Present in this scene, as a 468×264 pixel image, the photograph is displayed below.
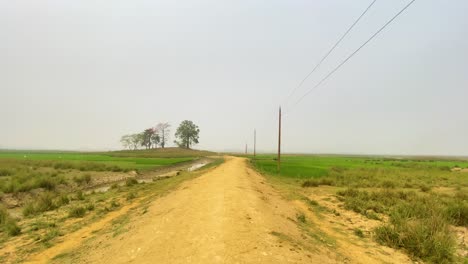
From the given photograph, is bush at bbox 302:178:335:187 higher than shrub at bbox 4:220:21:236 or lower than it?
higher

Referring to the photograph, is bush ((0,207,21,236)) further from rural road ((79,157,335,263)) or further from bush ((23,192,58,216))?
rural road ((79,157,335,263))

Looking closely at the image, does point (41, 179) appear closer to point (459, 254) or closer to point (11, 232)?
point (11, 232)

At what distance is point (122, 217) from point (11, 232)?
15.2 ft

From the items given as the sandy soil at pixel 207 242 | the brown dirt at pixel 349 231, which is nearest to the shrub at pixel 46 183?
A: the sandy soil at pixel 207 242

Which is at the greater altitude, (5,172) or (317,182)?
(5,172)

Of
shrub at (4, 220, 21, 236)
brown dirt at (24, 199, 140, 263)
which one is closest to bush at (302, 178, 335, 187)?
brown dirt at (24, 199, 140, 263)

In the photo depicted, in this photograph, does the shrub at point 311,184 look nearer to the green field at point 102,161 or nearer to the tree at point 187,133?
the green field at point 102,161

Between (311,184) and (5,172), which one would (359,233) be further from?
(5,172)

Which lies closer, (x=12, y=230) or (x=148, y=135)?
(x=12, y=230)

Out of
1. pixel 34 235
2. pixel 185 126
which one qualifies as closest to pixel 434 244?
pixel 34 235

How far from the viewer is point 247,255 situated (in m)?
6.79

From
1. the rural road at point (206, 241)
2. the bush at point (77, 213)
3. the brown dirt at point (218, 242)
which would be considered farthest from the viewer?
the bush at point (77, 213)

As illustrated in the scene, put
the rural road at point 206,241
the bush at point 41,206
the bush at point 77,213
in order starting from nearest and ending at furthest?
the rural road at point 206,241
the bush at point 77,213
the bush at point 41,206

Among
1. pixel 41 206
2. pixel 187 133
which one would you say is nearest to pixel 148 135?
pixel 187 133
